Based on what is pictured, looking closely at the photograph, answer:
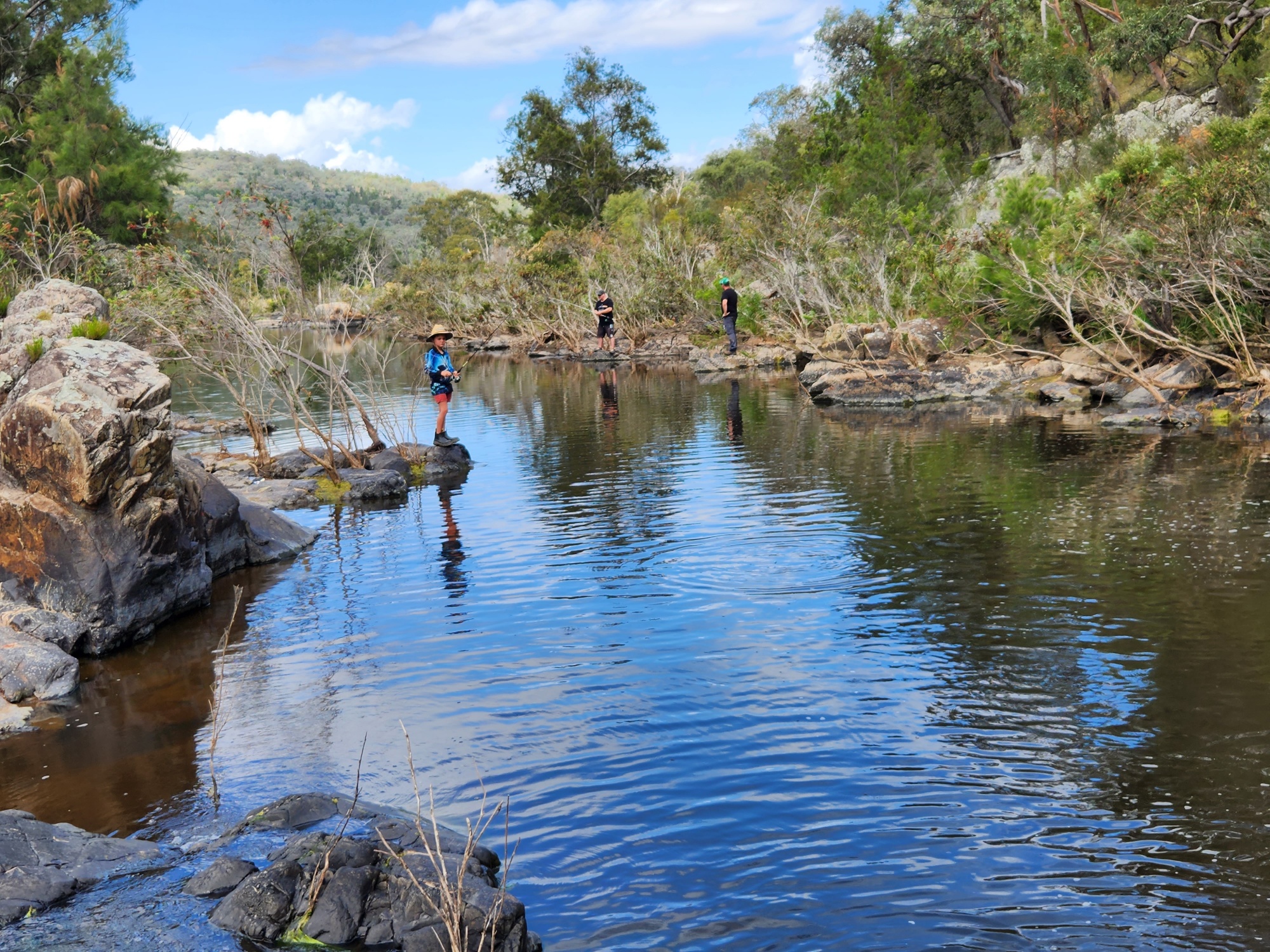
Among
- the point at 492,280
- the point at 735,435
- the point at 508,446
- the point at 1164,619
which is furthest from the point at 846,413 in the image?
the point at 492,280

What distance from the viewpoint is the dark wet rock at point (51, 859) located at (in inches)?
194

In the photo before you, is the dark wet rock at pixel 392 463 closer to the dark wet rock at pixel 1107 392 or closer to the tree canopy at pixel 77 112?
the dark wet rock at pixel 1107 392

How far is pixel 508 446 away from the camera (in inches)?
813

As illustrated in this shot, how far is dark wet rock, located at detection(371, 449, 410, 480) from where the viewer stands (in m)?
17.3

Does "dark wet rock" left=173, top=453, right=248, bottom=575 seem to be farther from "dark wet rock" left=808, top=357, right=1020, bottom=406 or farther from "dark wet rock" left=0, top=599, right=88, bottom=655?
"dark wet rock" left=808, top=357, right=1020, bottom=406

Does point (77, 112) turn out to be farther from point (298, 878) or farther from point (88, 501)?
point (298, 878)

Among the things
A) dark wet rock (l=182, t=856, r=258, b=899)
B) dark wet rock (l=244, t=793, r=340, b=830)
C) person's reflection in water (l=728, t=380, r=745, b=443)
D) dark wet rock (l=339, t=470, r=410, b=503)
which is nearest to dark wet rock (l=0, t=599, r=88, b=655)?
dark wet rock (l=244, t=793, r=340, b=830)

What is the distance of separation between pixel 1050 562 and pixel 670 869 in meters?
6.39

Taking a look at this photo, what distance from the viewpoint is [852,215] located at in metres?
34.2

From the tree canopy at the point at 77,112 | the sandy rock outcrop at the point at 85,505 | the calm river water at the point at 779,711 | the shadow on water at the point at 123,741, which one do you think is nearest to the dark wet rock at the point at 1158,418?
the calm river water at the point at 779,711

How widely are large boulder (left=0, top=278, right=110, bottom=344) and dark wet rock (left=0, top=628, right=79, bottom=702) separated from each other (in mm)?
3466

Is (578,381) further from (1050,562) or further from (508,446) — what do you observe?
(1050,562)

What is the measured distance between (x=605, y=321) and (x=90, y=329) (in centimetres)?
2710

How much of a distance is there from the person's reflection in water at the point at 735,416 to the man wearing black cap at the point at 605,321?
9175 millimetres
